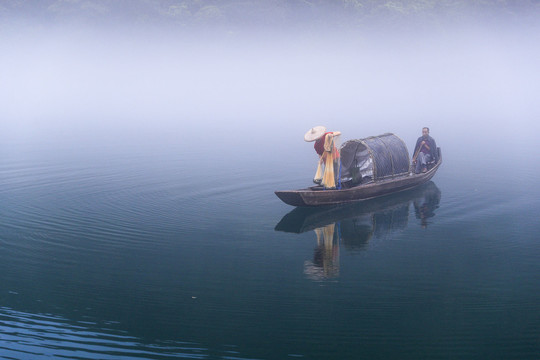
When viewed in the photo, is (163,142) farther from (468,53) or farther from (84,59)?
(84,59)

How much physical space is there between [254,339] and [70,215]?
1084 centimetres

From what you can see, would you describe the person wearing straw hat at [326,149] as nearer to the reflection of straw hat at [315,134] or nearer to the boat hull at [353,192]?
the reflection of straw hat at [315,134]

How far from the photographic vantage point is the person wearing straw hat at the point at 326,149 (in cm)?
1888

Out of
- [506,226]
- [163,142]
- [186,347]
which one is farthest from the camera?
[163,142]

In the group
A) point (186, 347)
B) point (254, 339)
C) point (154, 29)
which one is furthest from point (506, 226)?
point (154, 29)

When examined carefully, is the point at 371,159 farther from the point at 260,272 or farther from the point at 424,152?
the point at 260,272

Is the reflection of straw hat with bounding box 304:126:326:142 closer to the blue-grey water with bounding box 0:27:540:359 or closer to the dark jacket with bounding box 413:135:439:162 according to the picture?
the blue-grey water with bounding box 0:27:540:359

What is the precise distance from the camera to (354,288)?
12.2m

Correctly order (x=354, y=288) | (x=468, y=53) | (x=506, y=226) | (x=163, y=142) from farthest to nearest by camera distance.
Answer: (x=468, y=53)
(x=163, y=142)
(x=506, y=226)
(x=354, y=288)

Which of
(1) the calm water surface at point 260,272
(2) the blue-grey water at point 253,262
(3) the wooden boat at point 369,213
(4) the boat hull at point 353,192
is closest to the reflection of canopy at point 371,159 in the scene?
(4) the boat hull at point 353,192

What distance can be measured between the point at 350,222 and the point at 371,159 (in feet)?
13.5

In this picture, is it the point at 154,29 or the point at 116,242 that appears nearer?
the point at 116,242

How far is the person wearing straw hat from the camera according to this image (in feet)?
61.9

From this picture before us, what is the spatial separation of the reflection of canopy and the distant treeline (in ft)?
295
